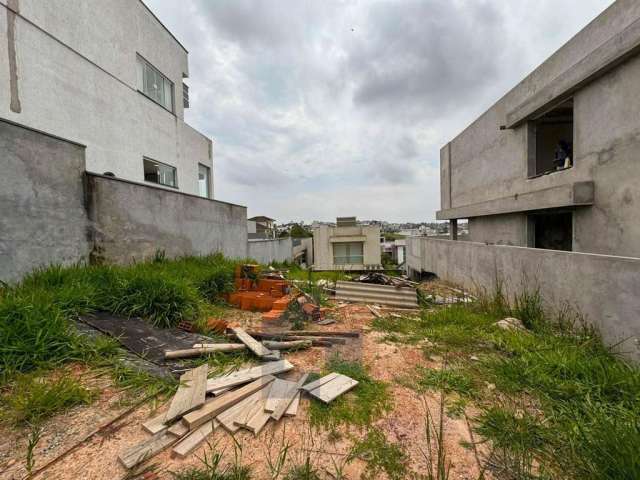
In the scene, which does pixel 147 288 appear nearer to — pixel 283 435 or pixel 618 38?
pixel 283 435

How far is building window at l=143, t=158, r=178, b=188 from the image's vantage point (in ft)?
29.5

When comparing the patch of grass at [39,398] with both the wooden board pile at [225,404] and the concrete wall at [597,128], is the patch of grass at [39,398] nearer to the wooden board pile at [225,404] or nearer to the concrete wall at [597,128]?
the wooden board pile at [225,404]

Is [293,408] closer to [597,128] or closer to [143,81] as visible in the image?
[597,128]

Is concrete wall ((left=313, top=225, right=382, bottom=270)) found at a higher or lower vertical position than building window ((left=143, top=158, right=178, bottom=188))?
lower

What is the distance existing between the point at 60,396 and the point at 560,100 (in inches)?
466

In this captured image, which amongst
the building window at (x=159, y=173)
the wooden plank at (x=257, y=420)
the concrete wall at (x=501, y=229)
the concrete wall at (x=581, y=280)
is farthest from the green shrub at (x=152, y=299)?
the concrete wall at (x=501, y=229)

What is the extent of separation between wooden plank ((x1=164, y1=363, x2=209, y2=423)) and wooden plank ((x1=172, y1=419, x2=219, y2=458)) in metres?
0.20

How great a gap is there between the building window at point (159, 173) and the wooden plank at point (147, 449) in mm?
8920

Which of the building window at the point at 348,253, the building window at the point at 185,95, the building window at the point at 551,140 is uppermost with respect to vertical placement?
the building window at the point at 185,95

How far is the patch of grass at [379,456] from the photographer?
72.7 inches

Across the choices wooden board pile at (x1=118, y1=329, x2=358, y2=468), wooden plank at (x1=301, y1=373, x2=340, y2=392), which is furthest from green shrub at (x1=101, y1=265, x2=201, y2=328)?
wooden plank at (x1=301, y1=373, x2=340, y2=392)

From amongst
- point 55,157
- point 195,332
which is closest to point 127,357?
point 195,332

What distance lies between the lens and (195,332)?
412 centimetres

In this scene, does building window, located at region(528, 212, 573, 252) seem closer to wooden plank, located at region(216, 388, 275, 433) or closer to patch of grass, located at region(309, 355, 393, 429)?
patch of grass, located at region(309, 355, 393, 429)
